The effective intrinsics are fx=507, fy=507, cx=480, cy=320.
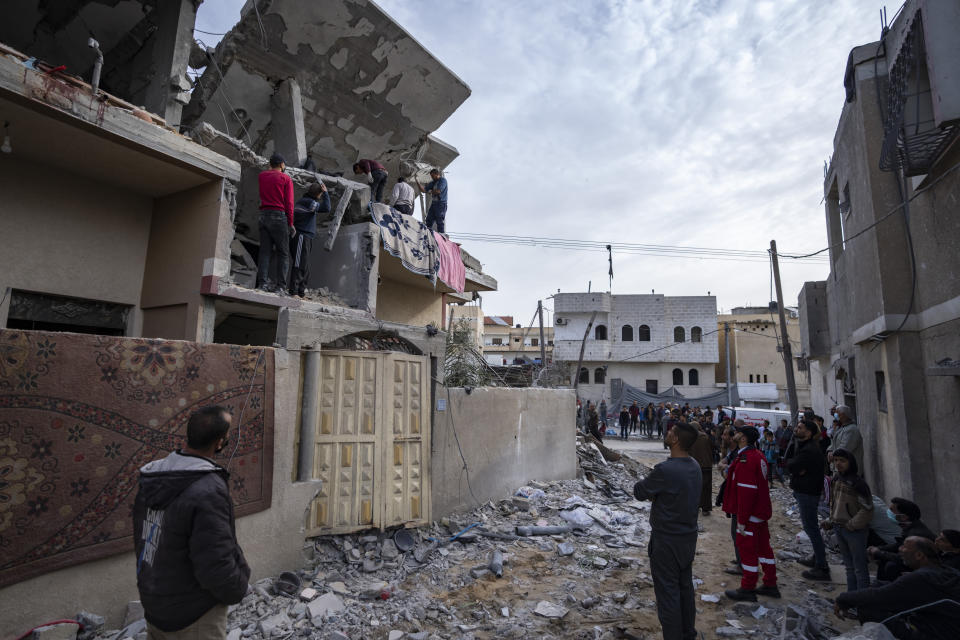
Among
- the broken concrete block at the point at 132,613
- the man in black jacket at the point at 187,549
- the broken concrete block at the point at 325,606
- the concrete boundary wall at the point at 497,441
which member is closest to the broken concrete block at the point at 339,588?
the broken concrete block at the point at 325,606

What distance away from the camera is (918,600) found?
3.28 m

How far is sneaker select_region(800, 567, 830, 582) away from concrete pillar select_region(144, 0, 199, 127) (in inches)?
403

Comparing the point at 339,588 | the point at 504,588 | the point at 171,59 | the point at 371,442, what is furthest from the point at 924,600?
the point at 171,59

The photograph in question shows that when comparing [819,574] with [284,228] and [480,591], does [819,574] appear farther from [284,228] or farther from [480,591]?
[284,228]

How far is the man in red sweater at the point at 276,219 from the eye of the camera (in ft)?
21.3

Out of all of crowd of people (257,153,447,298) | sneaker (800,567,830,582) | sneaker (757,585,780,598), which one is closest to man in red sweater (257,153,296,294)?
crowd of people (257,153,447,298)

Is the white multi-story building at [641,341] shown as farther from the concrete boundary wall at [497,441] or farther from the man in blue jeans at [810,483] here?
the man in blue jeans at [810,483]

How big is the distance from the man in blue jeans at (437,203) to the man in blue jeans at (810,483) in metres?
7.44

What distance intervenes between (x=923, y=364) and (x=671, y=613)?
17.0ft

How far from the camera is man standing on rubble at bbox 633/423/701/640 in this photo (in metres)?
3.79

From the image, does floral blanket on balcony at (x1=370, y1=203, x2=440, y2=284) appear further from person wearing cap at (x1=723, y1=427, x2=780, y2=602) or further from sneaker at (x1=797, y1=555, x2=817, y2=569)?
sneaker at (x1=797, y1=555, x2=817, y2=569)

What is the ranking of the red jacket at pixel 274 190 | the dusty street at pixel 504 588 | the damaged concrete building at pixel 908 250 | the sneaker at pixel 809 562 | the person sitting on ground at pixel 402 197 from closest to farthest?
1. the dusty street at pixel 504 588
2. the damaged concrete building at pixel 908 250
3. the sneaker at pixel 809 562
4. the red jacket at pixel 274 190
5. the person sitting on ground at pixel 402 197

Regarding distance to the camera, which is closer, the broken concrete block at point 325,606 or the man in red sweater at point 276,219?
the broken concrete block at point 325,606

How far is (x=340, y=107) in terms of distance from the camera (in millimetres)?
10094
